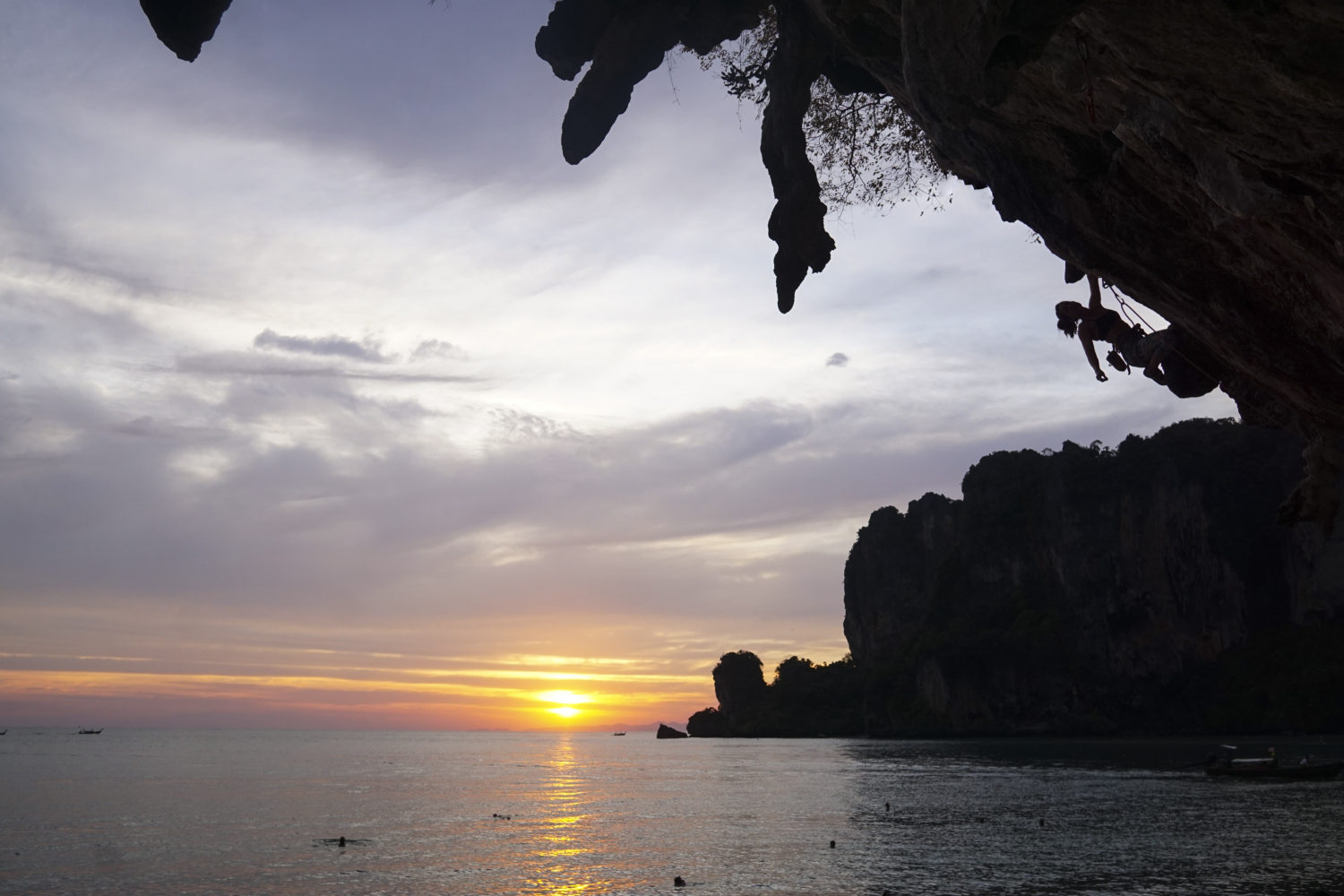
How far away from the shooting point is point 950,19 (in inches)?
347

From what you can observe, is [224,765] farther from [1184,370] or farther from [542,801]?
[1184,370]

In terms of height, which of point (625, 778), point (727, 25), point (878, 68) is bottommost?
point (625, 778)

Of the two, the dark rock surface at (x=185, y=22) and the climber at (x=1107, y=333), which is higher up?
the dark rock surface at (x=185, y=22)

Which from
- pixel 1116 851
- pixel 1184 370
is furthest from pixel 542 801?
pixel 1184 370

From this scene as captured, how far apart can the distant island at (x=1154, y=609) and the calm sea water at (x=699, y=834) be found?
160 ft

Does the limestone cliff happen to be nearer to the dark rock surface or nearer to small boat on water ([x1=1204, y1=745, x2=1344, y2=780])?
small boat on water ([x1=1204, y1=745, x2=1344, y2=780])

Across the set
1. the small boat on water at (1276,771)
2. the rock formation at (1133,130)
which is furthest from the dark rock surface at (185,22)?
the small boat on water at (1276,771)

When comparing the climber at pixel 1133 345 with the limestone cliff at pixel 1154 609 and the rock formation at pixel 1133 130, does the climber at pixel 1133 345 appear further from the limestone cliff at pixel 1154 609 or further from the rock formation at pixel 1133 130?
the limestone cliff at pixel 1154 609

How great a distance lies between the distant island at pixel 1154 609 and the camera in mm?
130875

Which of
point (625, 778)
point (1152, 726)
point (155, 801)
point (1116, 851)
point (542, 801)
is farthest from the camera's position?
point (1152, 726)

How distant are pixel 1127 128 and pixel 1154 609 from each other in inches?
5888

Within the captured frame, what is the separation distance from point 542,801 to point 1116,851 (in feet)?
139

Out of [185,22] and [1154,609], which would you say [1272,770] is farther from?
[1154,609]

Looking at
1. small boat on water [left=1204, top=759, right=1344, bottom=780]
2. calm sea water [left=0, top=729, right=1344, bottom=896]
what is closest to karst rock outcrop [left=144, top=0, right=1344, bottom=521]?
calm sea water [left=0, top=729, right=1344, bottom=896]
